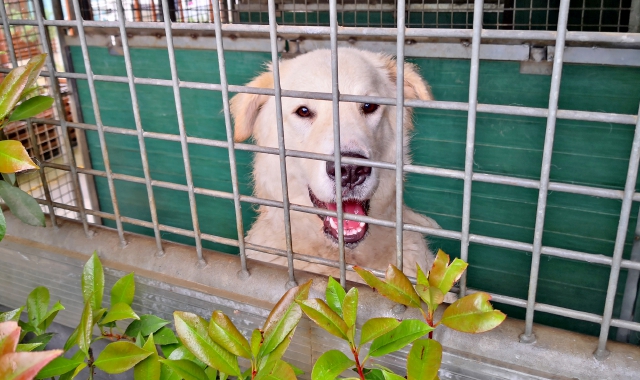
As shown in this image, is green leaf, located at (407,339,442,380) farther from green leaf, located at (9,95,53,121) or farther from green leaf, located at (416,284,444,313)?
green leaf, located at (9,95,53,121)

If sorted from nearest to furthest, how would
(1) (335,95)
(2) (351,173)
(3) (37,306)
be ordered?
(1) (335,95)
(3) (37,306)
(2) (351,173)

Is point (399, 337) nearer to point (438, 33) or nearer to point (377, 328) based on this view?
point (377, 328)

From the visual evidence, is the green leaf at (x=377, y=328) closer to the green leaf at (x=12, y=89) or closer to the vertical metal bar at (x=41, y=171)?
the green leaf at (x=12, y=89)

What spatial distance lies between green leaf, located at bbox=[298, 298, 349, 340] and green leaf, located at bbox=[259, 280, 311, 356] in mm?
30

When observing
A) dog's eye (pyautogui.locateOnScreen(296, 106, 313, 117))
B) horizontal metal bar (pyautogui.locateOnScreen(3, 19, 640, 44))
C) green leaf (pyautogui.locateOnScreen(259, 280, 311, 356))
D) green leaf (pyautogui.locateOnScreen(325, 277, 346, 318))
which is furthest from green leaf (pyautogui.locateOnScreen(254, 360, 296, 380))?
dog's eye (pyautogui.locateOnScreen(296, 106, 313, 117))

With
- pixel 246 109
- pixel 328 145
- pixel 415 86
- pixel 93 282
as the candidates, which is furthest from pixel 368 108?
pixel 93 282

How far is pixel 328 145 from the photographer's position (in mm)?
1522

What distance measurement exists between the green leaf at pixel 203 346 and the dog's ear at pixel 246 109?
1.17 m

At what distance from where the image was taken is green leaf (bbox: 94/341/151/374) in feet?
3.21

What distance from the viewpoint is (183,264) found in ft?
4.35

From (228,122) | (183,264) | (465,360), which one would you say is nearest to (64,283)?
(183,264)

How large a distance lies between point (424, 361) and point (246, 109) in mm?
1377

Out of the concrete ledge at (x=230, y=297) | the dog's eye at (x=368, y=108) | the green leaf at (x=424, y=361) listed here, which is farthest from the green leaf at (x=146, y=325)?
the dog's eye at (x=368, y=108)

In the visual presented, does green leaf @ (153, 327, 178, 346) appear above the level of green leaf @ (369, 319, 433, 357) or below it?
below
